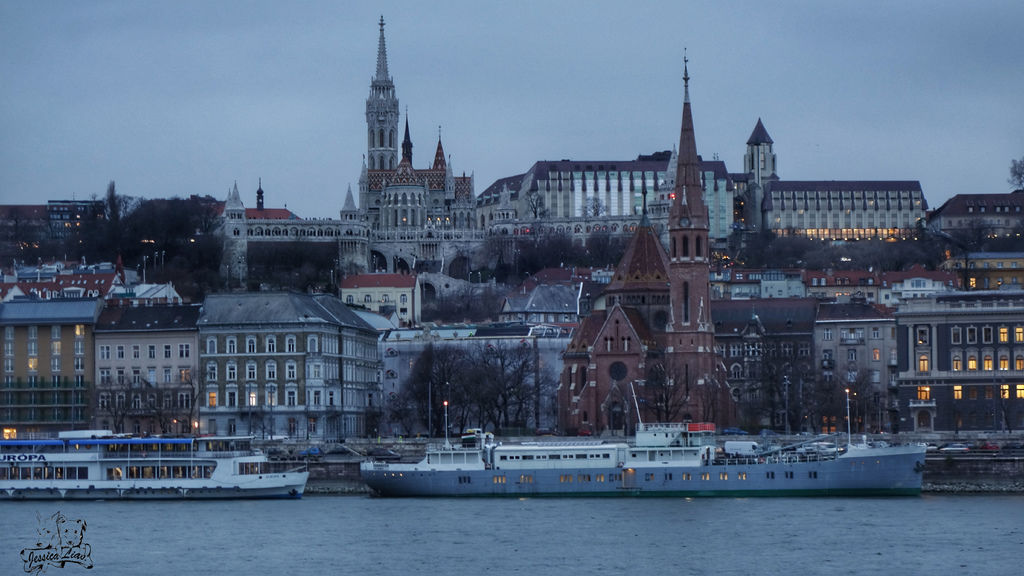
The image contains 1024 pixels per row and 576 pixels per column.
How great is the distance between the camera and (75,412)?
106 metres

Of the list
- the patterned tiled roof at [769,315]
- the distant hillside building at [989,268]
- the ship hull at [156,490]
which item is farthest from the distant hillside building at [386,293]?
the ship hull at [156,490]

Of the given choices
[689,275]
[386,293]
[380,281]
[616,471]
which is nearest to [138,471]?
[616,471]

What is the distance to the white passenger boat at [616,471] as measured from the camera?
270 ft

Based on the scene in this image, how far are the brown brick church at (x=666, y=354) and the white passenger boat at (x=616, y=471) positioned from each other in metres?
22.1

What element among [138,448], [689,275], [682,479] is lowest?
[682,479]

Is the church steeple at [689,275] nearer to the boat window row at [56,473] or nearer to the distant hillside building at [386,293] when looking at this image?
the boat window row at [56,473]

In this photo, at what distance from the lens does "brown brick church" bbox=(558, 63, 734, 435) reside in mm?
109188

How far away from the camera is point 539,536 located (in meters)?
67.3

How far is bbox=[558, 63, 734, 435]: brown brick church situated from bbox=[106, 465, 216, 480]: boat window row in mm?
28633

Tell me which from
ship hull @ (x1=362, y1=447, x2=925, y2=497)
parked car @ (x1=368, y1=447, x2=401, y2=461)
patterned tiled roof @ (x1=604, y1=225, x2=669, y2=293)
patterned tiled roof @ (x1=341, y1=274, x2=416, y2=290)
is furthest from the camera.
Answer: patterned tiled roof @ (x1=341, y1=274, x2=416, y2=290)

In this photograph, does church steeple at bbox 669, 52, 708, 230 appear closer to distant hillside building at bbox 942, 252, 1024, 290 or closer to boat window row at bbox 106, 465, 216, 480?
boat window row at bbox 106, 465, 216, 480

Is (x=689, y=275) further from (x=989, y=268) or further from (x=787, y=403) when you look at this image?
(x=989, y=268)

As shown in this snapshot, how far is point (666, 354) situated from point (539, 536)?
148 feet

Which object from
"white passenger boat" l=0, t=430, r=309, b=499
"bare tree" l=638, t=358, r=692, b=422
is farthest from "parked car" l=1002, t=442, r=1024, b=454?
"white passenger boat" l=0, t=430, r=309, b=499
